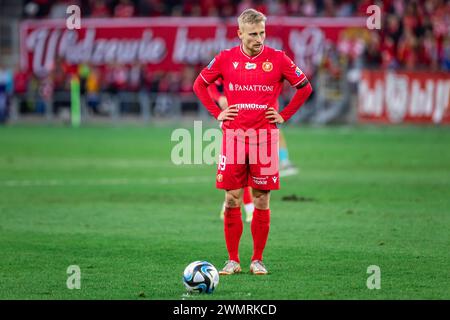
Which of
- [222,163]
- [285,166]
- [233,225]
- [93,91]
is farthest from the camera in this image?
[93,91]

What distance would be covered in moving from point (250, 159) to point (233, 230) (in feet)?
2.35

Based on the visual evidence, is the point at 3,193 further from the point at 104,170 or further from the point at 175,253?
the point at 175,253

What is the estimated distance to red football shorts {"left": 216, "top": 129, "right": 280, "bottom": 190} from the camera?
10.1 metres

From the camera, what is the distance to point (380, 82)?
112 ft

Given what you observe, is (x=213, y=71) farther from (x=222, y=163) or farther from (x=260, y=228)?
(x=260, y=228)

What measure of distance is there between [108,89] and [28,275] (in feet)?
103

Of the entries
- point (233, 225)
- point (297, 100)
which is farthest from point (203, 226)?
point (297, 100)

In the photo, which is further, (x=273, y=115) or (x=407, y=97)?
(x=407, y=97)

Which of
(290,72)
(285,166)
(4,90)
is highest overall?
(290,72)

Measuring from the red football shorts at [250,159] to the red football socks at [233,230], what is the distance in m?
0.28

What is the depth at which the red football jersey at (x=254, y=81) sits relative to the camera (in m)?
10.1

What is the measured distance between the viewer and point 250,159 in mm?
10109

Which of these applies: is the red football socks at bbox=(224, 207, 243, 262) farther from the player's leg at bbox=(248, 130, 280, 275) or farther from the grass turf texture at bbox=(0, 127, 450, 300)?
the grass turf texture at bbox=(0, 127, 450, 300)

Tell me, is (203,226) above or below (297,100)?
below
